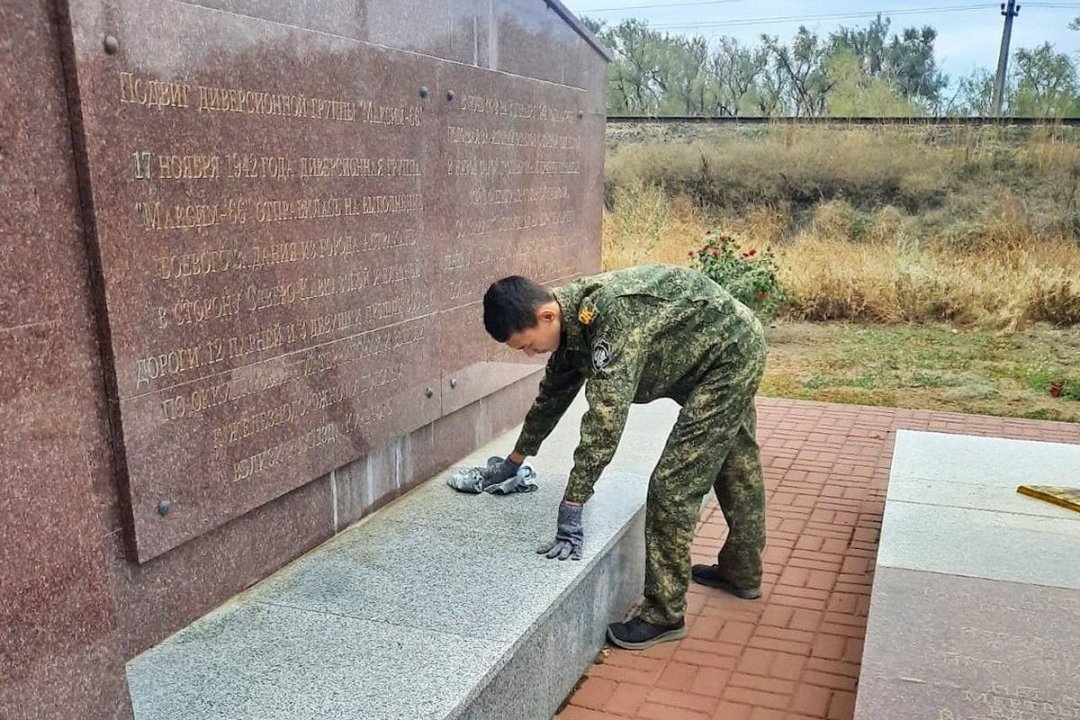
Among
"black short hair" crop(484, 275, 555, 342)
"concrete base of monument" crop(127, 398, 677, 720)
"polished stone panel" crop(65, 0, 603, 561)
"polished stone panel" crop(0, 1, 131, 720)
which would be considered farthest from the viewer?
"black short hair" crop(484, 275, 555, 342)

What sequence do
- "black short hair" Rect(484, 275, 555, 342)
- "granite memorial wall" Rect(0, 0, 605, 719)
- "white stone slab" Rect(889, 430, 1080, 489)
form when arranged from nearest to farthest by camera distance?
"granite memorial wall" Rect(0, 0, 605, 719), "black short hair" Rect(484, 275, 555, 342), "white stone slab" Rect(889, 430, 1080, 489)

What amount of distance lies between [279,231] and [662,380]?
139cm

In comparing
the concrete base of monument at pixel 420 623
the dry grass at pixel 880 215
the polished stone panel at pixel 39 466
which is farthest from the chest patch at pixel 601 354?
the dry grass at pixel 880 215

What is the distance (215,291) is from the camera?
2.97 metres

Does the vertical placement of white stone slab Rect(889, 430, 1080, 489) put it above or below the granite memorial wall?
below

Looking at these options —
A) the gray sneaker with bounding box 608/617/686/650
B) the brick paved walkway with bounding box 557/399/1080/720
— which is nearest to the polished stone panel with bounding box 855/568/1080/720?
the brick paved walkway with bounding box 557/399/1080/720

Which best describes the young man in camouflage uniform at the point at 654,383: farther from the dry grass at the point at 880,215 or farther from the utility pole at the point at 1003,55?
the utility pole at the point at 1003,55

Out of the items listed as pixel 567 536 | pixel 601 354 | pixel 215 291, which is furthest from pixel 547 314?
pixel 215 291

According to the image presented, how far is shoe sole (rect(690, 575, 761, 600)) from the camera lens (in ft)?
13.6

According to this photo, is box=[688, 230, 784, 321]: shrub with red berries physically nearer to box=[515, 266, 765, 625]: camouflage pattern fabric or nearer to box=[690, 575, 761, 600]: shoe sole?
box=[690, 575, 761, 600]: shoe sole

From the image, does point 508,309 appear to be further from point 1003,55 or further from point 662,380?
point 1003,55

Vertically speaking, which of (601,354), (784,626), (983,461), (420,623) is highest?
(601,354)

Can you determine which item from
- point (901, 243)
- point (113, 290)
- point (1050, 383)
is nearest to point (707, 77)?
point (901, 243)

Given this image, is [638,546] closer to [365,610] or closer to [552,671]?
[552,671]
